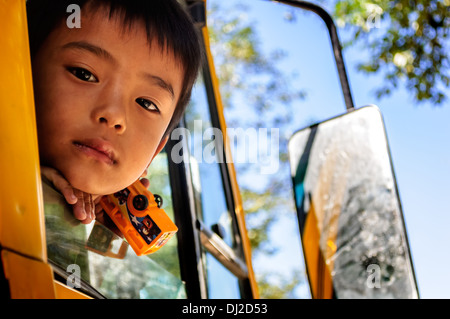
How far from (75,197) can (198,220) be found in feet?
2.35

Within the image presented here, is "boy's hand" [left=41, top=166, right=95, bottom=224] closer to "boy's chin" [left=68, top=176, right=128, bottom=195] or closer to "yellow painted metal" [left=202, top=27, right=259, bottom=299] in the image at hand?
"boy's chin" [left=68, top=176, right=128, bottom=195]

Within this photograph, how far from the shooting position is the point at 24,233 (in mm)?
816

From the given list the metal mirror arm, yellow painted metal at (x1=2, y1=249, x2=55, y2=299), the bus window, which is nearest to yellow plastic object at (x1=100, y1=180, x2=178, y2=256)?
yellow painted metal at (x1=2, y1=249, x2=55, y2=299)

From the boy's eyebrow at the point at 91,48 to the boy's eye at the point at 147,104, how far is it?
0.10 meters

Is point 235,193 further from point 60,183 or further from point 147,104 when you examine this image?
point 60,183

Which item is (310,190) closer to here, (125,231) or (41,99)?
(125,231)

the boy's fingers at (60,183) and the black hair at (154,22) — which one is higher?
the black hair at (154,22)

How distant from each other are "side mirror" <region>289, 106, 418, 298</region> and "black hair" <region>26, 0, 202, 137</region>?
2.09 feet

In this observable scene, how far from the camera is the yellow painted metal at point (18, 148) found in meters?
0.81

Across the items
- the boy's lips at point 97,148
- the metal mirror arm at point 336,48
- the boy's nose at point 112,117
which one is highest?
the metal mirror arm at point 336,48

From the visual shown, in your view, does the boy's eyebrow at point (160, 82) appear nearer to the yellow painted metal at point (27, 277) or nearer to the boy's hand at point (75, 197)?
the boy's hand at point (75, 197)

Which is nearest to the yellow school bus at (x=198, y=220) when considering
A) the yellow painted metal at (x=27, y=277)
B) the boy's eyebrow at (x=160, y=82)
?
the yellow painted metal at (x=27, y=277)
